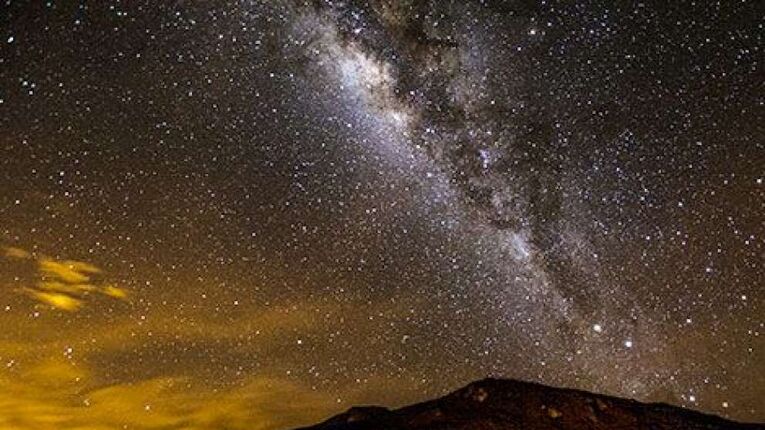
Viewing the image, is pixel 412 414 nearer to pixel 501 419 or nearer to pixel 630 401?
pixel 501 419

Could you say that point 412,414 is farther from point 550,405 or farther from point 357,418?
point 550,405

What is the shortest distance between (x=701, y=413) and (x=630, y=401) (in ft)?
2.66

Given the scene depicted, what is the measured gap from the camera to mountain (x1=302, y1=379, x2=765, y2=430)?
792cm

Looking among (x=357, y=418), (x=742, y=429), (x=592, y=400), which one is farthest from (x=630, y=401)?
(x=357, y=418)

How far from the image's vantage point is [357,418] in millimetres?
8438

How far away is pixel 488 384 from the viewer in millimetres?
8656

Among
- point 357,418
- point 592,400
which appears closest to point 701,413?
point 592,400

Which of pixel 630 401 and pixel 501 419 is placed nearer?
pixel 501 419

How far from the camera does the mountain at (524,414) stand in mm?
7922

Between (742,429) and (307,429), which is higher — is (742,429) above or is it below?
below

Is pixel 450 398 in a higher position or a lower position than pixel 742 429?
higher

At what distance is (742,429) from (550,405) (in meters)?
2.06

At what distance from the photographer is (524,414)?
8.07m

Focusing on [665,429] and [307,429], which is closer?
[665,429]
